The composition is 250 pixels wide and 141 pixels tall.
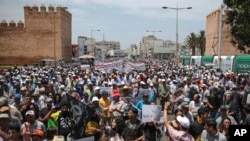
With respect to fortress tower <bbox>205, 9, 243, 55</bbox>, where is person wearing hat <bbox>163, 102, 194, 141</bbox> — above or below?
below

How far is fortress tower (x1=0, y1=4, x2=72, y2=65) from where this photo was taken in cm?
6438

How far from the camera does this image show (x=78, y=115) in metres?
6.47

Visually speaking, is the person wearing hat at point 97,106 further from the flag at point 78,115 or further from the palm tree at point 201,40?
the palm tree at point 201,40

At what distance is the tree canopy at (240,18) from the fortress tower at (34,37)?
47048mm

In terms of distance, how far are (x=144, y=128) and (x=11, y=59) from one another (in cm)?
6019

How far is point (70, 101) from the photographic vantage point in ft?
21.4

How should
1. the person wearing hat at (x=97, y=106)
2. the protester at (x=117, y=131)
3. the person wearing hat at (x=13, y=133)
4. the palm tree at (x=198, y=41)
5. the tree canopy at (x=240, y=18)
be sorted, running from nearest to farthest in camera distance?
the person wearing hat at (x=13, y=133) < the protester at (x=117, y=131) < the person wearing hat at (x=97, y=106) < the tree canopy at (x=240, y=18) < the palm tree at (x=198, y=41)

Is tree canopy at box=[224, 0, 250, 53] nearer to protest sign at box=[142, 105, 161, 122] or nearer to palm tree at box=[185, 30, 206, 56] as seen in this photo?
protest sign at box=[142, 105, 161, 122]

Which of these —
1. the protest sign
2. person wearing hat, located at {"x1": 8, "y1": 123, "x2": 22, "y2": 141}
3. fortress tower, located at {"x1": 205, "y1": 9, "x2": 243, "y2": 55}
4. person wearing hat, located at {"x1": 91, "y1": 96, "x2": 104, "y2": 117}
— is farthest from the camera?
fortress tower, located at {"x1": 205, "y1": 9, "x2": 243, "y2": 55}

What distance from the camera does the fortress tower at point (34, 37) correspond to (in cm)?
6438

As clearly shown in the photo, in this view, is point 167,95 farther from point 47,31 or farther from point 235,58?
point 47,31

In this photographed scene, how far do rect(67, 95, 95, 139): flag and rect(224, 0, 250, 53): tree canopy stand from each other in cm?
1236

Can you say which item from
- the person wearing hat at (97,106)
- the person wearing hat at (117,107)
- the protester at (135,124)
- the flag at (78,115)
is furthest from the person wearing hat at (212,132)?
the person wearing hat at (97,106)

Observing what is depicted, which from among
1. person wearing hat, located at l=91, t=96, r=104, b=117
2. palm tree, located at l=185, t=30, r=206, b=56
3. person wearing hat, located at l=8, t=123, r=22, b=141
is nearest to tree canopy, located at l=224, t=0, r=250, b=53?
person wearing hat, located at l=91, t=96, r=104, b=117
